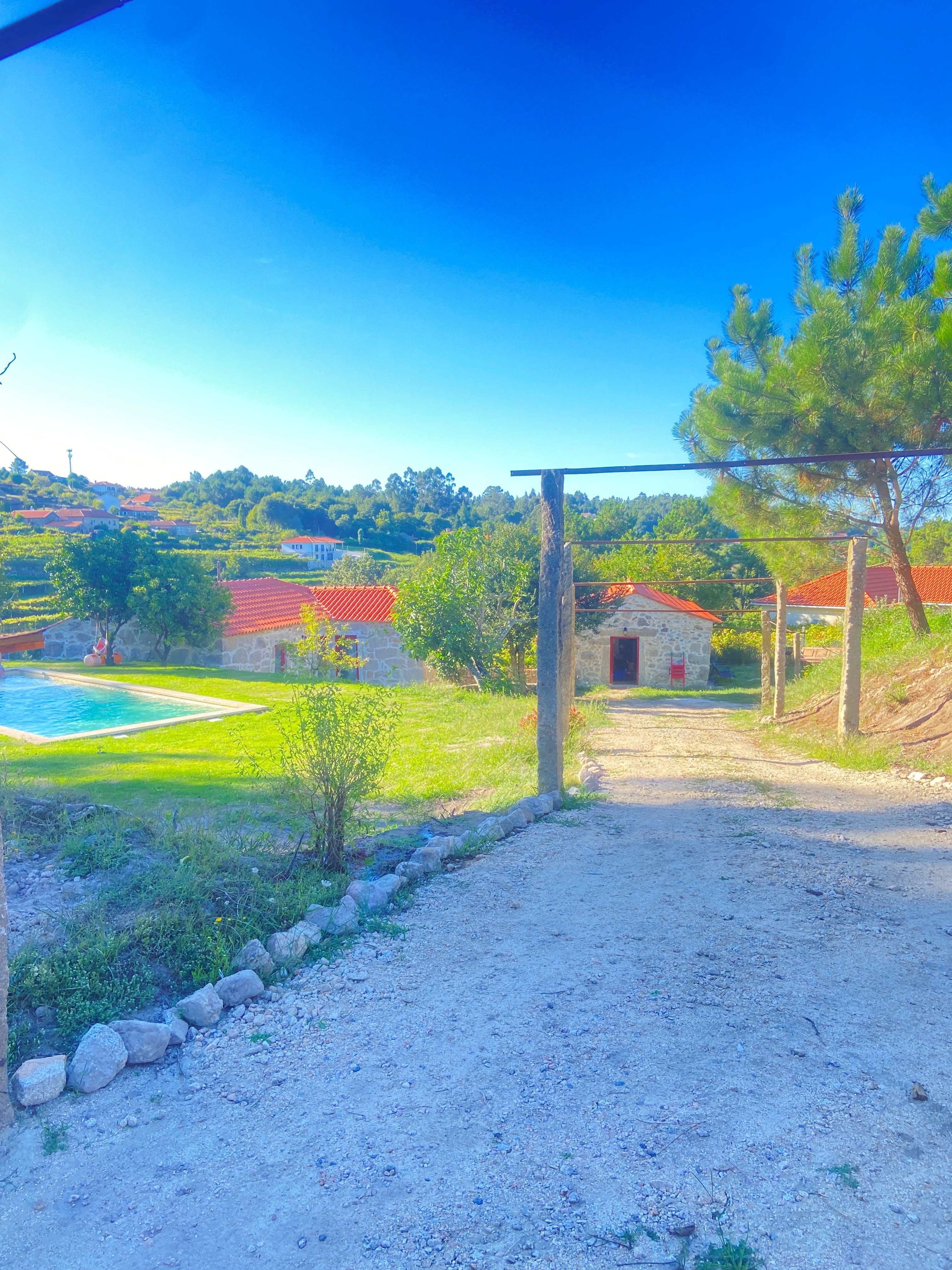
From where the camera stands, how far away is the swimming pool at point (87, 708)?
13.1 m

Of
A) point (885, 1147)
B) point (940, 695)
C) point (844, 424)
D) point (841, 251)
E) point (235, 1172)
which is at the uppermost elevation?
point (841, 251)

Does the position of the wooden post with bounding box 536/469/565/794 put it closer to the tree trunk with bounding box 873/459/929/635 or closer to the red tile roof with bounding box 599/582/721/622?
the tree trunk with bounding box 873/459/929/635

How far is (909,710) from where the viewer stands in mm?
10008

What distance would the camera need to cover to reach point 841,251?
10.2 metres

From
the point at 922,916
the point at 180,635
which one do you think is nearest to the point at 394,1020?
the point at 922,916

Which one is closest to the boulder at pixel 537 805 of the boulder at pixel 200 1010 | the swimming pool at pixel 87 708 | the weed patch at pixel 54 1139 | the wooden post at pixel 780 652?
the boulder at pixel 200 1010

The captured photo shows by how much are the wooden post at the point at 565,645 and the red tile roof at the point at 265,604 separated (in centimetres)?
1348

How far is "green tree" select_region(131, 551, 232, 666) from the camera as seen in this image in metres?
21.4

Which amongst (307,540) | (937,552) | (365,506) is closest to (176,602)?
(307,540)

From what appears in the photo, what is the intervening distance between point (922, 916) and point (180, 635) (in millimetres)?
21148

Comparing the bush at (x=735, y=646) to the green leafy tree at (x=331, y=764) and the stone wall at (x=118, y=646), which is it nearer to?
the stone wall at (x=118, y=646)

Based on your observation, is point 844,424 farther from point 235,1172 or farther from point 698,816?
point 235,1172

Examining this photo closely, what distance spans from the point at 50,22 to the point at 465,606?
598 inches

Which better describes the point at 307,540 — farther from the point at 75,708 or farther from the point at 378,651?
the point at 75,708
